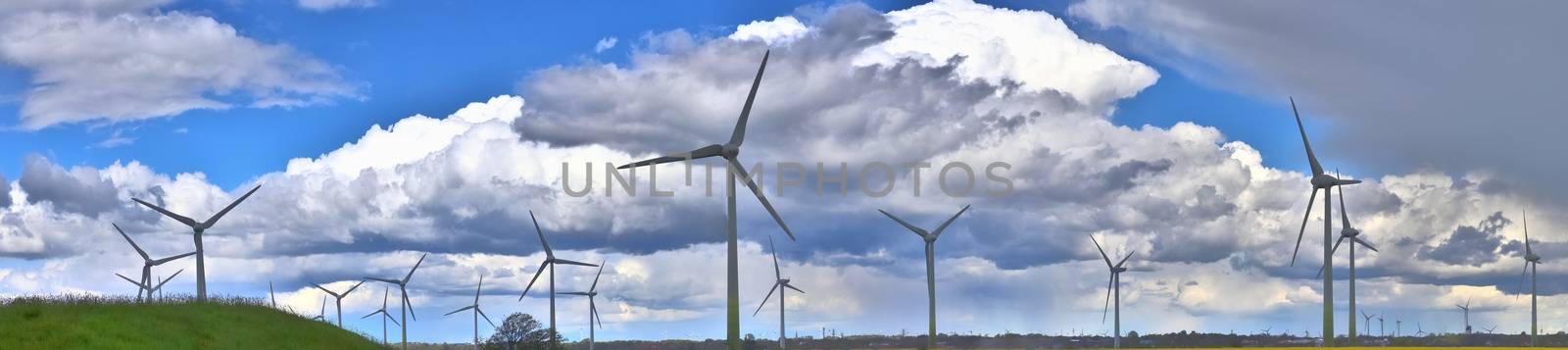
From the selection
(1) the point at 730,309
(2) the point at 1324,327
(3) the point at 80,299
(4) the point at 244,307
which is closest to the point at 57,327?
(3) the point at 80,299

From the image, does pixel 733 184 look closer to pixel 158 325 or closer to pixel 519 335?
pixel 158 325

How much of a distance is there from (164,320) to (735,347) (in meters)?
34.8

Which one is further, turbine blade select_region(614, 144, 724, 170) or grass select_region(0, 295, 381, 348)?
turbine blade select_region(614, 144, 724, 170)

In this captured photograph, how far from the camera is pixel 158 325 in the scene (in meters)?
68.0

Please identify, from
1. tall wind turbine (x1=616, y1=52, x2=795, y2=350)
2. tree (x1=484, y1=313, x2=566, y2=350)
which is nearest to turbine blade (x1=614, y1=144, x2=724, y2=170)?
tall wind turbine (x1=616, y1=52, x2=795, y2=350)

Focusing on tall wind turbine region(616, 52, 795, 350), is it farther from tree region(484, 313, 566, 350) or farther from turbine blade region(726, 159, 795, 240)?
tree region(484, 313, 566, 350)

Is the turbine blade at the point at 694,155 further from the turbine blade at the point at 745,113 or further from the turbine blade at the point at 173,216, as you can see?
the turbine blade at the point at 173,216

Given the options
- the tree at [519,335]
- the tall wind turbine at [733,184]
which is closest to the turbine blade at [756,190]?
the tall wind turbine at [733,184]

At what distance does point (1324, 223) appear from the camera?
132875 mm

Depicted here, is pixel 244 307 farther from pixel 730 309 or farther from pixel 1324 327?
pixel 1324 327

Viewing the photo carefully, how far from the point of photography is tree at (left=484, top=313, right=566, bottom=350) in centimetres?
15475

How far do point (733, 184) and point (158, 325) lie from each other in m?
40.0

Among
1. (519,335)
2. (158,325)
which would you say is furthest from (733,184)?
(519,335)

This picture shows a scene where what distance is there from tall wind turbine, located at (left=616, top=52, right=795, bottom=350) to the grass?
22.9 meters
